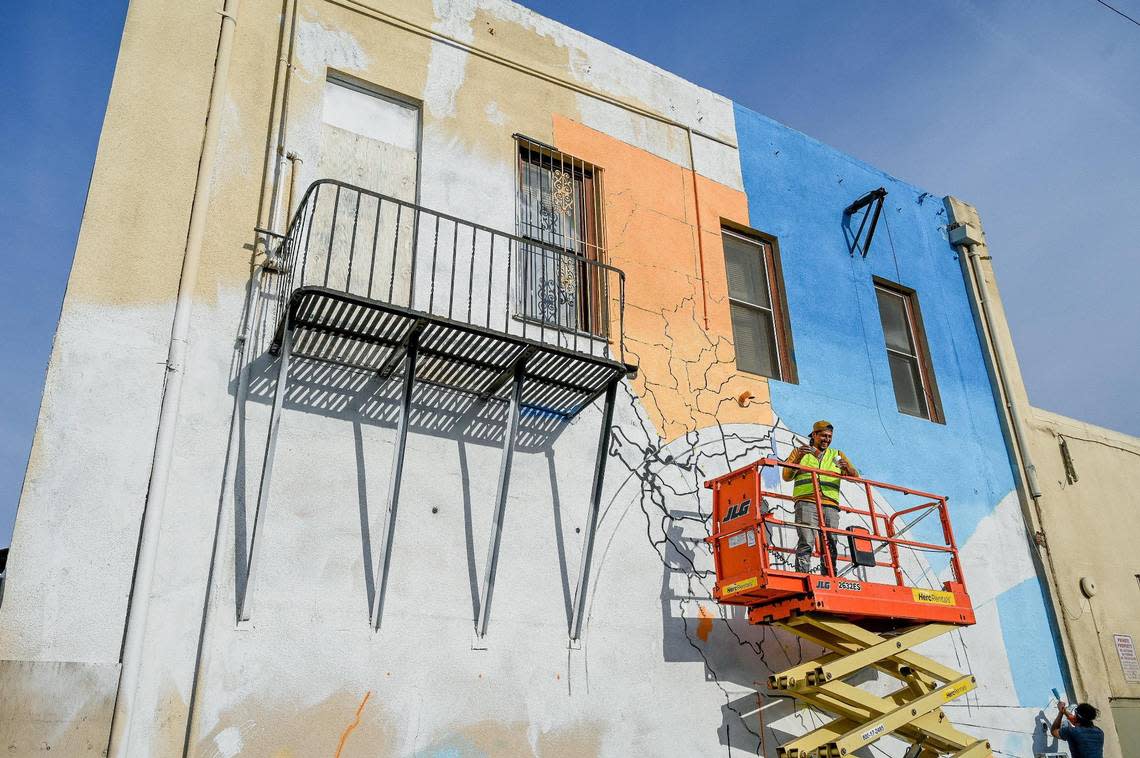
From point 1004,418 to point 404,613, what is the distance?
897 centimetres

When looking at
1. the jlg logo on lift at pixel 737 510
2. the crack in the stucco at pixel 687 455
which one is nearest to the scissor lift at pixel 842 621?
the jlg logo on lift at pixel 737 510

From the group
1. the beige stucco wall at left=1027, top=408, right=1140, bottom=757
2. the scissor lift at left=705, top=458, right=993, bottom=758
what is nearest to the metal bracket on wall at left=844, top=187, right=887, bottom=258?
the beige stucco wall at left=1027, top=408, right=1140, bottom=757

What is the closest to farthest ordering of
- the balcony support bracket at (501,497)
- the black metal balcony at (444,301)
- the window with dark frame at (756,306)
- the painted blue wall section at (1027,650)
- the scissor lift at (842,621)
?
the black metal balcony at (444,301), the balcony support bracket at (501,497), the scissor lift at (842,621), the painted blue wall section at (1027,650), the window with dark frame at (756,306)

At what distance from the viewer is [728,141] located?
37.9ft

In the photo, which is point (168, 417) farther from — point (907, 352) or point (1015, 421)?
point (1015, 421)

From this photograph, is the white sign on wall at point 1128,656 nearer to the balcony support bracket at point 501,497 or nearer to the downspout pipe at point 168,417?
the balcony support bracket at point 501,497

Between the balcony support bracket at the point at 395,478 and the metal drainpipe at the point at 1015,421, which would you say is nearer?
the balcony support bracket at the point at 395,478

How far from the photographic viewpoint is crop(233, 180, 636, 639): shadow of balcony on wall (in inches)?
284

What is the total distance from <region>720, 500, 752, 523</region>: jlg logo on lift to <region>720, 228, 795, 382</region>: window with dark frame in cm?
244

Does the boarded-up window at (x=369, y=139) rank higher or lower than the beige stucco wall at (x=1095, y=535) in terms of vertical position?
higher

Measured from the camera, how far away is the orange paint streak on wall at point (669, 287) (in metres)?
9.56

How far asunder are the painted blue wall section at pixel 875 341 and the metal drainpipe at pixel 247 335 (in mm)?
5592

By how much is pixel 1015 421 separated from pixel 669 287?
565cm

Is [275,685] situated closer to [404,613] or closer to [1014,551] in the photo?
[404,613]
